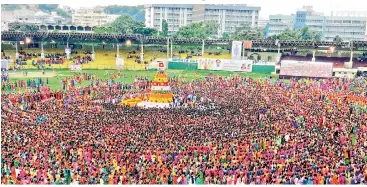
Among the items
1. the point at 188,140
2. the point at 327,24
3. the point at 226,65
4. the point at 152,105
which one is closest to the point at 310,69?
the point at 226,65

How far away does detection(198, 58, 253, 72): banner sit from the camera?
5288 centimetres

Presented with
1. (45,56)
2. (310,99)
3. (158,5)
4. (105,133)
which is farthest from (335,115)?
(158,5)

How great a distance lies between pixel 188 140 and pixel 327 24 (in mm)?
121500

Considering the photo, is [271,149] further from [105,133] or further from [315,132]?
[105,133]

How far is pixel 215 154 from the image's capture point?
18.6m

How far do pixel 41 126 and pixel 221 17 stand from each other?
4756 inches

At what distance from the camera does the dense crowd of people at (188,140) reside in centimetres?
1620

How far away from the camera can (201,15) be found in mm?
137250

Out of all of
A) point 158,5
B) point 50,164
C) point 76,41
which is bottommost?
point 50,164

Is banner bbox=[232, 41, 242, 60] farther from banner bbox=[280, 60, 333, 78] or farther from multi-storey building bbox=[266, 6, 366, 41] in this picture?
multi-storey building bbox=[266, 6, 366, 41]

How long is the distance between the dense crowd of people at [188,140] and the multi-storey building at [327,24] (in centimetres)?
10187

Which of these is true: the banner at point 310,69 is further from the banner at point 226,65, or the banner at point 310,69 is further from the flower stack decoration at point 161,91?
the flower stack decoration at point 161,91

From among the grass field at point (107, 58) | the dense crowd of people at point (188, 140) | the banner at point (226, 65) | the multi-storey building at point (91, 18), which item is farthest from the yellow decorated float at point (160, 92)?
the multi-storey building at point (91, 18)

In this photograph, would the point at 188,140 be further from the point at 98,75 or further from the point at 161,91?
the point at 98,75
